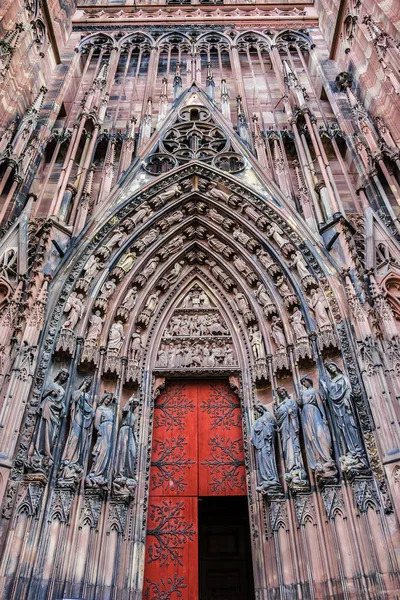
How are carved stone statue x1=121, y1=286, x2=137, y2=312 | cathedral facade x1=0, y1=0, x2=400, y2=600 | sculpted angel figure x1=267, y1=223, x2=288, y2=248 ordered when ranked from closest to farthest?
1. cathedral facade x1=0, y1=0, x2=400, y2=600
2. carved stone statue x1=121, y1=286, x2=137, y2=312
3. sculpted angel figure x1=267, y1=223, x2=288, y2=248

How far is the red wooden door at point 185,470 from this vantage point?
650 centimetres

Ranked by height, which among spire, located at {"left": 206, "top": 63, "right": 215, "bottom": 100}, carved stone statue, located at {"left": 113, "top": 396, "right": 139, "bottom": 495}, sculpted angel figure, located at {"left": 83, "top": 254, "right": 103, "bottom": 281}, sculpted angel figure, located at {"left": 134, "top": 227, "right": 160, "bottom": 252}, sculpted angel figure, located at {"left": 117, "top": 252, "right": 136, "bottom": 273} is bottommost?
carved stone statue, located at {"left": 113, "top": 396, "right": 139, "bottom": 495}

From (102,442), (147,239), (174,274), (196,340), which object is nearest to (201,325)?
(196,340)

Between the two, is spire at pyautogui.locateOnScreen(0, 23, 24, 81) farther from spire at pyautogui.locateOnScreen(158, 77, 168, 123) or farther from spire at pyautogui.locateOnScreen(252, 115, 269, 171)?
spire at pyautogui.locateOnScreen(252, 115, 269, 171)

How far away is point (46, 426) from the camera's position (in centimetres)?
624

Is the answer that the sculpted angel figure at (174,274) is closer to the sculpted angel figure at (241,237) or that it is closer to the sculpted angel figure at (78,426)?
the sculpted angel figure at (241,237)

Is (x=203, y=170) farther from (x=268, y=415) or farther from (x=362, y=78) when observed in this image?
(x=268, y=415)

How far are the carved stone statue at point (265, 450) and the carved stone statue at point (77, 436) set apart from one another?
2592mm

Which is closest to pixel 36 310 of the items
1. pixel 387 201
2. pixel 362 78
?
pixel 387 201

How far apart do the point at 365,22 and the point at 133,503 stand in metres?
11.6

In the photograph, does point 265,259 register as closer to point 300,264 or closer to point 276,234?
point 276,234

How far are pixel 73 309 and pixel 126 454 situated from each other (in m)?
2.54

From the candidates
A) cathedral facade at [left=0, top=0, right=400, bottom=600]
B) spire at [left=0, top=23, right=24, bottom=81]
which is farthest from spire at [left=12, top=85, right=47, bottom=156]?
spire at [left=0, top=23, right=24, bottom=81]

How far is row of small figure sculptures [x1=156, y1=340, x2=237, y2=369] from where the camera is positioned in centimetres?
824
